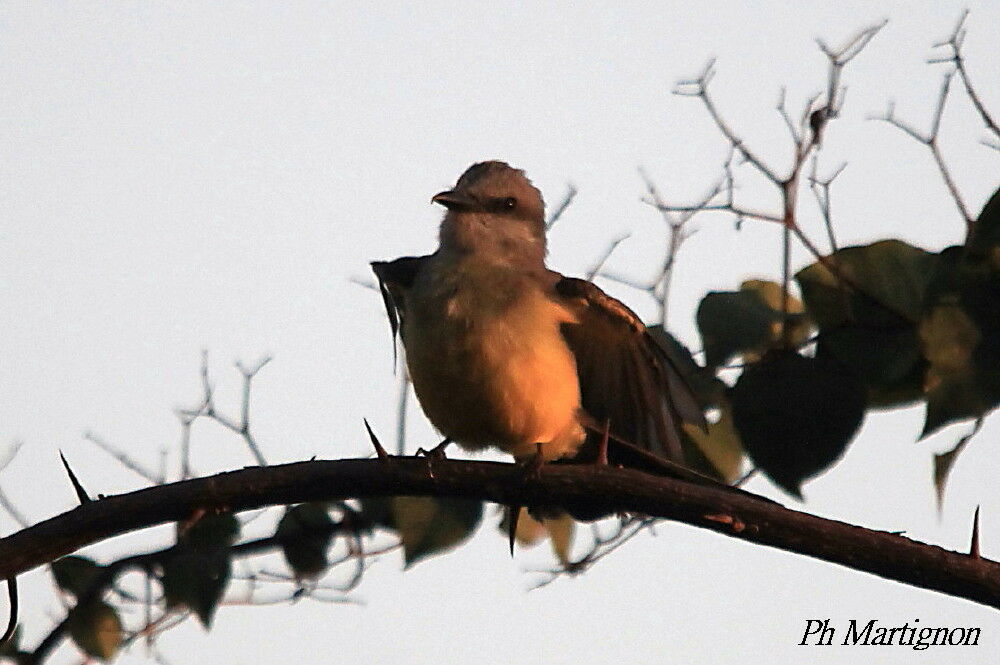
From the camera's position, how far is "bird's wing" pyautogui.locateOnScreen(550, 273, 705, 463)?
4320 millimetres

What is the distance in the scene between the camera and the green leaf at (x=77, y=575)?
3.42 meters

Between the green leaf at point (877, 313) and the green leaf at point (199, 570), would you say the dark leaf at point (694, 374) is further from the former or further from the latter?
the green leaf at point (199, 570)

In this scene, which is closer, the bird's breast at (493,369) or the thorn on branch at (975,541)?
the thorn on branch at (975,541)

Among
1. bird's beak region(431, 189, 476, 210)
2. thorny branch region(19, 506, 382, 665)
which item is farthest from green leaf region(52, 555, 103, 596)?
bird's beak region(431, 189, 476, 210)

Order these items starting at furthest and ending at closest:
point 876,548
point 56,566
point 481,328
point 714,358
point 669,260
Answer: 1. point 669,260
2. point 481,328
3. point 56,566
4. point 714,358
5. point 876,548

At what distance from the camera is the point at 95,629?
340 cm

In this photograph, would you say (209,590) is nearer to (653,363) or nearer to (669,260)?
(653,363)

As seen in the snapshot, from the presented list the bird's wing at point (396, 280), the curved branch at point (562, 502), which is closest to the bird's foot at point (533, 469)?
the curved branch at point (562, 502)

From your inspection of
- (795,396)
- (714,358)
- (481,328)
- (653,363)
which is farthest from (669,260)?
(795,396)

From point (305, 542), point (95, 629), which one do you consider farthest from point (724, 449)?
point (95, 629)

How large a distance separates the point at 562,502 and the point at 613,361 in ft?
5.89

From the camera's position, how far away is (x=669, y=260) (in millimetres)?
4816

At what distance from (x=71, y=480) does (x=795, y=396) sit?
154 centimetres

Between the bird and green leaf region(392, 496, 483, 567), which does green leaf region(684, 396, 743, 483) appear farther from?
green leaf region(392, 496, 483, 567)
